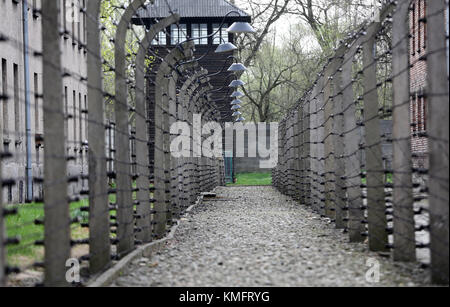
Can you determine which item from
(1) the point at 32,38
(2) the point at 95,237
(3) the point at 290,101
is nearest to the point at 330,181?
(2) the point at 95,237

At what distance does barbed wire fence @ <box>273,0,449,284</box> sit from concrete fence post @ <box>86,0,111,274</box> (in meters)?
2.28

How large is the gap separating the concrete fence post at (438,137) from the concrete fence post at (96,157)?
239 cm

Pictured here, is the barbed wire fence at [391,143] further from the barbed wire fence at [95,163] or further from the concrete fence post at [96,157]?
the concrete fence post at [96,157]

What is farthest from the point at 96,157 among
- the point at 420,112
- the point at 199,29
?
the point at 199,29

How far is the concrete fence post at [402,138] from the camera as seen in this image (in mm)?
5742

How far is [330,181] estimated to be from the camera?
1012cm

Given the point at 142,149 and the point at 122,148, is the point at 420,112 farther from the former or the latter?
the point at 122,148

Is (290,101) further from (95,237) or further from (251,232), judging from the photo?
(95,237)

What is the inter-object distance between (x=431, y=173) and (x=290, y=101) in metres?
47.9

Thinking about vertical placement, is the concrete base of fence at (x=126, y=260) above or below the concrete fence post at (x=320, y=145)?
below

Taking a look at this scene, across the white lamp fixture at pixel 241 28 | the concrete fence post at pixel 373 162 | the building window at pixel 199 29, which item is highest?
the building window at pixel 199 29

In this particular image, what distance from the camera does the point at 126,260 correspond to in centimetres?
606

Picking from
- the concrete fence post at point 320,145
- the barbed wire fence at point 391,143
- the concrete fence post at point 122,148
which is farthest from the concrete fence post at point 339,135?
the concrete fence post at point 122,148

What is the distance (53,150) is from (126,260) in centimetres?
189
